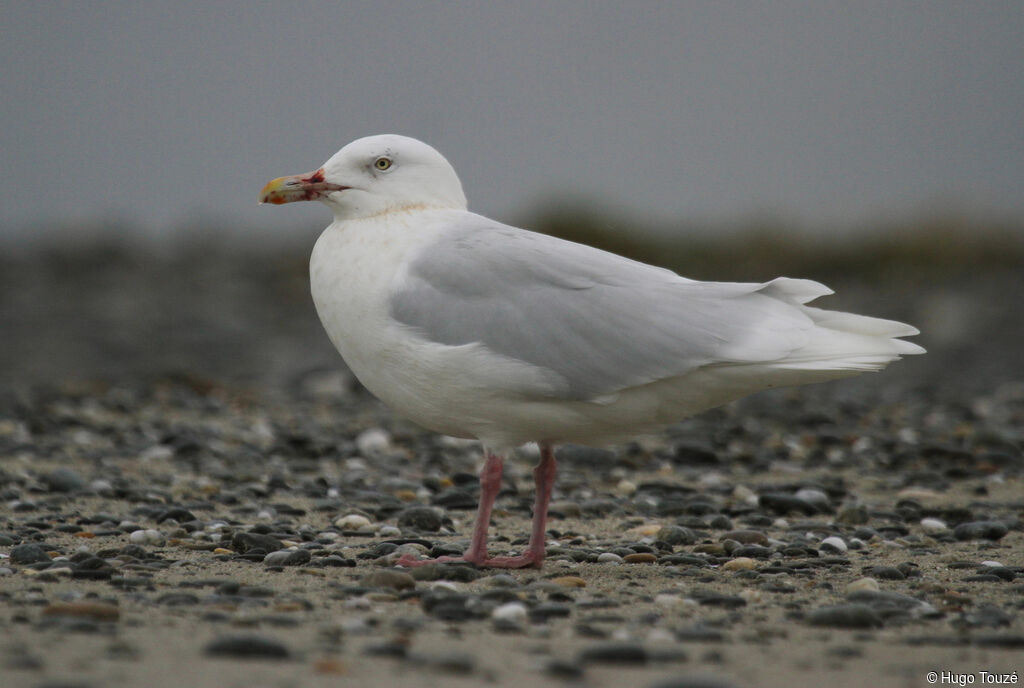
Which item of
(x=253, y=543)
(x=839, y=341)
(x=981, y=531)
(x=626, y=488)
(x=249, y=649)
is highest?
(x=839, y=341)

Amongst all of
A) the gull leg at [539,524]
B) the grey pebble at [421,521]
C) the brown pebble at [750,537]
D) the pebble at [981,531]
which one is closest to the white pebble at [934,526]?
the pebble at [981,531]

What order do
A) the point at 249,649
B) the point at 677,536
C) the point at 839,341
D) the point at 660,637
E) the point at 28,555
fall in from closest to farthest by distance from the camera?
1. the point at 249,649
2. the point at 660,637
3. the point at 28,555
4. the point at 839,341
5. the point at 677,536

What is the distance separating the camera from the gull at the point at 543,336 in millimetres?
5105

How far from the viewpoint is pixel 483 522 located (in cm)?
531

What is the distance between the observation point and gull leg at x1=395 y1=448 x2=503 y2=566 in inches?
203

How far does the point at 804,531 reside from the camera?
6.30 meters

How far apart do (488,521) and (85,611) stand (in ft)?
6.50

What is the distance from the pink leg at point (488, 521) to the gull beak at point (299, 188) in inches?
58.1

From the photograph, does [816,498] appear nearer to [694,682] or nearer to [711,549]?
[711,549]

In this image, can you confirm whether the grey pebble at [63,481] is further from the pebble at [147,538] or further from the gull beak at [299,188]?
the gull beak at [299,188]

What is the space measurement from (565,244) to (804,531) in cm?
207

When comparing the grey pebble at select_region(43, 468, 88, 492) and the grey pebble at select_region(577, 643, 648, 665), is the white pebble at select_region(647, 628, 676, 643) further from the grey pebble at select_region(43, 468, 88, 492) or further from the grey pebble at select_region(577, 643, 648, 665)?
the grey pebble at select_region(43, 468, 88, 492)

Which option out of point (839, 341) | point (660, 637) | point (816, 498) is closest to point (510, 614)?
point (660, 637)

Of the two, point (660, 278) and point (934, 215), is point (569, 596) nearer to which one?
point (660, 278)
